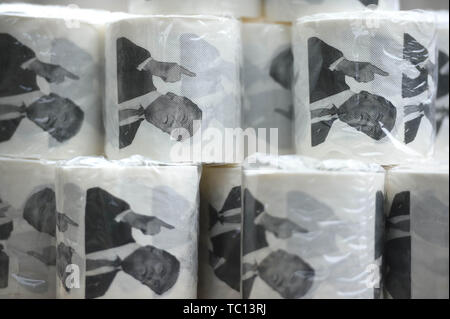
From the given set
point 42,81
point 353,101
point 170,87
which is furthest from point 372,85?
point 42,81

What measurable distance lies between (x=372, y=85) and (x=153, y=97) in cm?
41

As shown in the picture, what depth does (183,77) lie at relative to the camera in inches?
50.4

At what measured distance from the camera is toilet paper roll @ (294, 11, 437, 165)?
1258 mm

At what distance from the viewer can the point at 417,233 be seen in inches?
45.6

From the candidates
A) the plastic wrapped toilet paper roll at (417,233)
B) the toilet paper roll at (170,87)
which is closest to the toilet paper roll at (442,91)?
the plastic wrapped toilet paper roll at (417,233)

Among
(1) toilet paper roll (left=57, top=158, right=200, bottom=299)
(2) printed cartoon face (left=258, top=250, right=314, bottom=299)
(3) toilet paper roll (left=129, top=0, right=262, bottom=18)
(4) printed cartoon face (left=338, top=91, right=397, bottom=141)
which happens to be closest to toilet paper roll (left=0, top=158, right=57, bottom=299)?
(1) toilet paper roll (left=57, top=158, right=200, bottom=299)

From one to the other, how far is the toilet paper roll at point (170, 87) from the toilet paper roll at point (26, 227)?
0.54 feet

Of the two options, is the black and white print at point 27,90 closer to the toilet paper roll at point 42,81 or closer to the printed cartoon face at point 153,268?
the toilet paper roll at point 42,81

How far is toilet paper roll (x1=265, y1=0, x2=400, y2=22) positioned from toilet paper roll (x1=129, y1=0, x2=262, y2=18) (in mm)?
73

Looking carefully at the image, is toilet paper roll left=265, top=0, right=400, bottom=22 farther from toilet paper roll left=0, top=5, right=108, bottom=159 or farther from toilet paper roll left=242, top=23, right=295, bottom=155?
toilet paper roll left=0, top=5, right=108, bottom=159

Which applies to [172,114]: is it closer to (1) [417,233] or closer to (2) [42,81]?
(2) [42,81]

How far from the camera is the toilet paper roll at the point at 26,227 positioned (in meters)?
1.33
